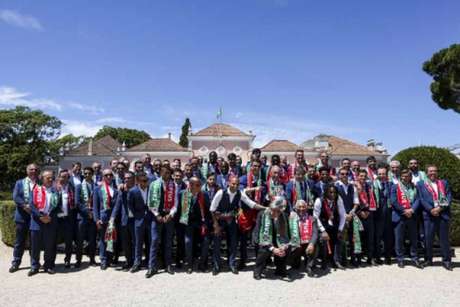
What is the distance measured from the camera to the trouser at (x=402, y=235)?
23.7 feet

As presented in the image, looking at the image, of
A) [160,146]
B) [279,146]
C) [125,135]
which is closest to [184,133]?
[125,135]

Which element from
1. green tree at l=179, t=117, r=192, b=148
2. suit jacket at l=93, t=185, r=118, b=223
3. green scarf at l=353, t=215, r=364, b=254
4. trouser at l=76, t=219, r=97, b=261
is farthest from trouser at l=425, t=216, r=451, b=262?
green tree at l=179, t=117, r=192, b=148

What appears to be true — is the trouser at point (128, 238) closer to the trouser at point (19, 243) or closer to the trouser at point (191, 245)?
the trouser at point (191, 245)

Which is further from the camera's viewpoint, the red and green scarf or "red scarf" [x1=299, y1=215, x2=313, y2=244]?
the red and green scarf

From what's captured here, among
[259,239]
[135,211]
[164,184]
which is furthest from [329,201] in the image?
[135,211]

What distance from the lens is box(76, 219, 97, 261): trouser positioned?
723 centimetres

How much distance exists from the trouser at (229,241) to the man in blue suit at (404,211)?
3.58 m

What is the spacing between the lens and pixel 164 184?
22.7 feet

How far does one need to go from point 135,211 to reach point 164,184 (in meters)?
0.80

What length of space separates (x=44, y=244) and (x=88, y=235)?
96 centimetres

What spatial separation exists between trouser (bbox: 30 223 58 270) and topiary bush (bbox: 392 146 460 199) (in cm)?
1278

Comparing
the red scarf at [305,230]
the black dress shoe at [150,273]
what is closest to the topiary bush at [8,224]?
the black dress shoe at [150,273]

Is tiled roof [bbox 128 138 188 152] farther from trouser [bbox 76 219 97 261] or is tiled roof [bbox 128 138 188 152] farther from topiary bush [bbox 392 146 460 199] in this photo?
trouser [bbox 76 219 97 261]

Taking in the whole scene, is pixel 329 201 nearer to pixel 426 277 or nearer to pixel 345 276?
pixel 345 276
